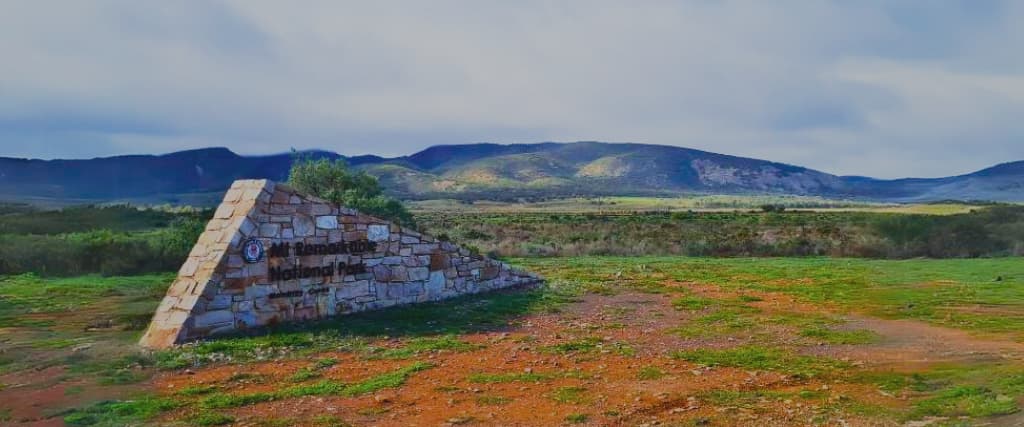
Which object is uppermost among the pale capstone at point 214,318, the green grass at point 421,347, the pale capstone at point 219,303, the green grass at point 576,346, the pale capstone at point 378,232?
the pale capstone at point 378,232

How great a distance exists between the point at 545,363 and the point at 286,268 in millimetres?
5888

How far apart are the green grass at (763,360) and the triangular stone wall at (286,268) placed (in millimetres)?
7051

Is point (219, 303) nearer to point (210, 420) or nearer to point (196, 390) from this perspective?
point (196, 390)

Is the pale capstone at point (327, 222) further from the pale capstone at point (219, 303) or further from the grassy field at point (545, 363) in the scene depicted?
the pale capstone at point (219, 303)

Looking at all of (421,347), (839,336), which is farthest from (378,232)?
(839,336)

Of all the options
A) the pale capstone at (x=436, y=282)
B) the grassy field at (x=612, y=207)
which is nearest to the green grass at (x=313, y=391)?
the pale capstone at (x=436, y=282)

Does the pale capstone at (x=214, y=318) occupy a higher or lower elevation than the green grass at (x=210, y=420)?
higher

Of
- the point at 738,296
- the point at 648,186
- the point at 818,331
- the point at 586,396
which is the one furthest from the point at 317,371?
the point at 648,186

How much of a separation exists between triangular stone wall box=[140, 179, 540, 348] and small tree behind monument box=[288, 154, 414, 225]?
9.16 meters

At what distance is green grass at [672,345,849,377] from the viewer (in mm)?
9477

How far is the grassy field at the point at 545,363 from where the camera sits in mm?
7547

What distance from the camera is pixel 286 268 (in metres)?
13.2

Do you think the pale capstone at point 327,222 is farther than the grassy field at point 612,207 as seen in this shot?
No

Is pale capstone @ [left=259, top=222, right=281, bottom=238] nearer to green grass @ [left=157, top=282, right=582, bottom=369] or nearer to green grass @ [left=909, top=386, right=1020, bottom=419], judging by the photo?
green grass @ [left=157, top=282, right=582, bottom=369]
